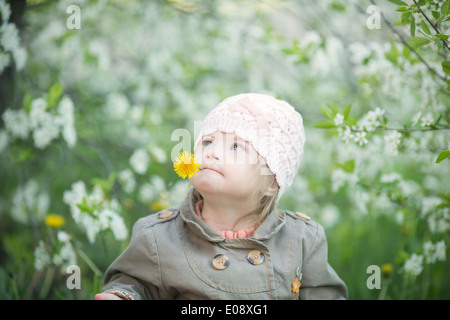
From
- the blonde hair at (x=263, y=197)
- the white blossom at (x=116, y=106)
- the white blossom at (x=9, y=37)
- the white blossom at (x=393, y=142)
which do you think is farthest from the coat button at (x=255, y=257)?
the white blossom at (x=116, y=106)

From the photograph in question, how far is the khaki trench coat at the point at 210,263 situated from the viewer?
4.54 feet

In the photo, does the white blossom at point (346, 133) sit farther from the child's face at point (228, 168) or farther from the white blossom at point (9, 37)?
the white blossom at point (9, 37)

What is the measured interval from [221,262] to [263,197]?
285mm

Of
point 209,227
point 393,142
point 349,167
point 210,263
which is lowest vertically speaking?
point 210,263

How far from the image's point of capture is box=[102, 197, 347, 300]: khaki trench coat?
1.38 meters

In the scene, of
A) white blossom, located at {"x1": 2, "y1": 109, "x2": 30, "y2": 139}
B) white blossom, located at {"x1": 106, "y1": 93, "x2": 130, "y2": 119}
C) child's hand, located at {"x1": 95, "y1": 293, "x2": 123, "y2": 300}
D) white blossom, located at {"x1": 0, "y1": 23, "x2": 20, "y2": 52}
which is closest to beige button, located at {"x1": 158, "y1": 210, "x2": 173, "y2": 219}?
child's hand, located at {"x1": 95, "y1": 293, "x2": 123, "y2": 300}

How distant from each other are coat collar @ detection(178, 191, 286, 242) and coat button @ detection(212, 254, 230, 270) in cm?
6

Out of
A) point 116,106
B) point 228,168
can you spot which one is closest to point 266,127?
point 228,168

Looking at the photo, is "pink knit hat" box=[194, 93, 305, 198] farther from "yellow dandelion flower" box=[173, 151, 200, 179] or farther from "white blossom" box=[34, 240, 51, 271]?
"white blossom" box=[34, 240, 51, 271]

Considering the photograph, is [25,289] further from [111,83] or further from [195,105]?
[111,83]

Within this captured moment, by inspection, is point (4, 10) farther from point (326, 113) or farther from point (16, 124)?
point (326, 113)

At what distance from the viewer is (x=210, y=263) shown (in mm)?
1400

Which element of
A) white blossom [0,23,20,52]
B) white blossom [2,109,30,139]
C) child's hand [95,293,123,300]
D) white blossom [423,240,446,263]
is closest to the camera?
child's hand [95,293,123,300]
